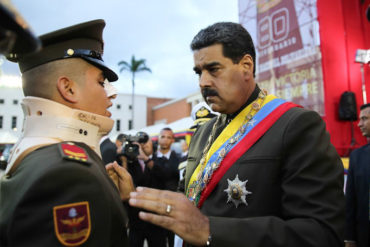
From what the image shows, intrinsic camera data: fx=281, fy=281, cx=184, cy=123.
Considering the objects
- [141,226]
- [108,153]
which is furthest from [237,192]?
[108,153]

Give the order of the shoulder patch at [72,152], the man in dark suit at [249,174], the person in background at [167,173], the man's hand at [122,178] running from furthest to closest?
the person in background at [167,173] → the man's hand at [122,178] → the man in dark suit at [249,174] → the shoulder patch at [72,152]

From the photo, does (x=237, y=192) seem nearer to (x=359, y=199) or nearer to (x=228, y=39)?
(x=228, y=39)

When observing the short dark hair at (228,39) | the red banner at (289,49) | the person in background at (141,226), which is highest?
the red banner at (289,49)

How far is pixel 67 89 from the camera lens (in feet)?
4.35

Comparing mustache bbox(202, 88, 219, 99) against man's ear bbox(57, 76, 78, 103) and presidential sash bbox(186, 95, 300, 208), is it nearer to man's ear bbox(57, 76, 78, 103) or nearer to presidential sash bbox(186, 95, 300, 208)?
presidential sash bbox(186, 95, 300, 208)

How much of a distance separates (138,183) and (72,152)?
11.1ft

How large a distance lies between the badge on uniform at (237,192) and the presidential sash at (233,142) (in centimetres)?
10

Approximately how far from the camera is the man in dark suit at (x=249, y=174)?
3.94 feet

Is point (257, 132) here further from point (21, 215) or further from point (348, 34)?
point (348, 34)

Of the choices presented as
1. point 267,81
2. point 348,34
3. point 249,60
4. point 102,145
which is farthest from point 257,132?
point 267,81

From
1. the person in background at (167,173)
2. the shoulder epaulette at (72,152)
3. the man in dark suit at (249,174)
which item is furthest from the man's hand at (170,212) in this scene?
the person in background at (167,173)

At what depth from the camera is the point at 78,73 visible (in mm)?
1376

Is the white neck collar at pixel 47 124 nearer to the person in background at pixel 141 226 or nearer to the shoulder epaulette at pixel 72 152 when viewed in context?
the shoulder epaulette at pixel 72 152

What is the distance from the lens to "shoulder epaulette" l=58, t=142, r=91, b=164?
108cm
